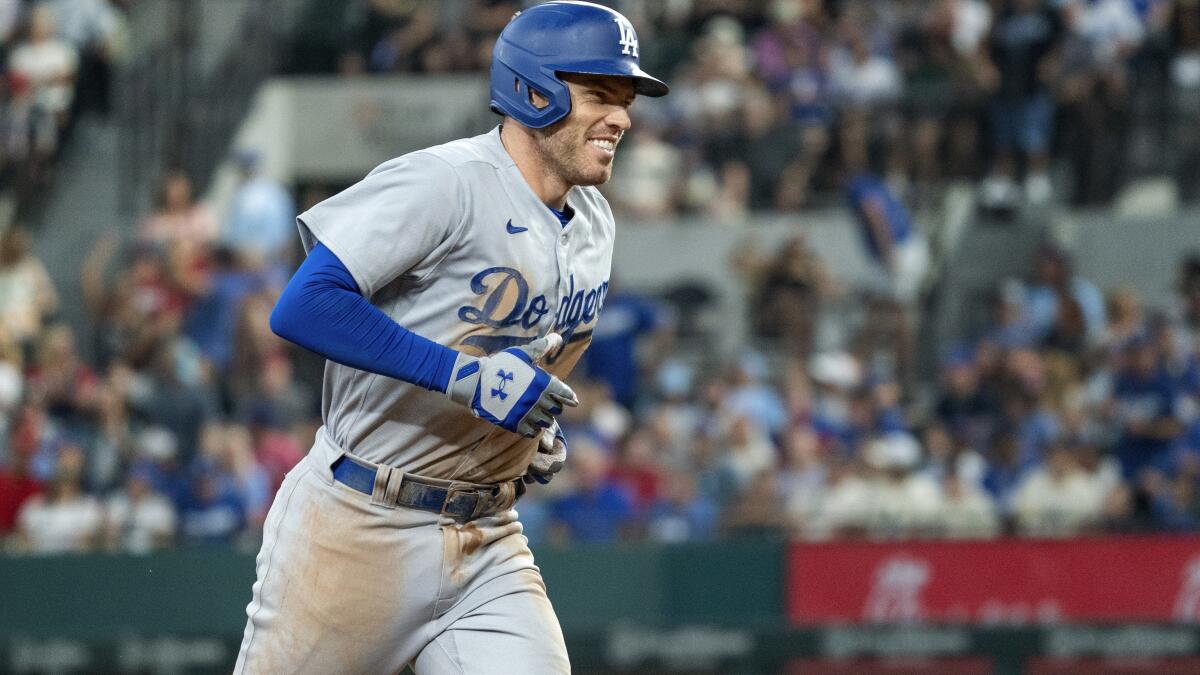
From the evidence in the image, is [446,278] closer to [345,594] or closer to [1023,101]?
[345,594]

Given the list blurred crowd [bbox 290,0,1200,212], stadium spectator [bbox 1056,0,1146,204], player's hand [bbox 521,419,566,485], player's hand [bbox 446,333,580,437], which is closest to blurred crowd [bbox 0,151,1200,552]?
blurred crowd [bbox 290,0,1200,212]

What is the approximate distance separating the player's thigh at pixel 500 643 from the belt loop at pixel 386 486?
30cm

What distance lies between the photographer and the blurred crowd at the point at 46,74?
14.1 m

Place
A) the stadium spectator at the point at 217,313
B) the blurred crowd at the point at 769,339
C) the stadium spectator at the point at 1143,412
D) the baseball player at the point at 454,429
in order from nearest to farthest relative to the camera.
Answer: the baseball player at the point at 454,429 < the blurred crowd at the point at 769,339 < the stadium spectator at the point at 1143,412 < the stadium spectator at the point at 217,313

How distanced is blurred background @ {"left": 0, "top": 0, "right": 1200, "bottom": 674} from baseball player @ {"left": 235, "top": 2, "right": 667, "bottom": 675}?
17.8ft

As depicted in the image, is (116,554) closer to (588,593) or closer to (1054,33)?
(588,593)

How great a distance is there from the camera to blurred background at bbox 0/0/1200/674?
9.62 m

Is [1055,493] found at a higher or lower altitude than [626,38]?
lower

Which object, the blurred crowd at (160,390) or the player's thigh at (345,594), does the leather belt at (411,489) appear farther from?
the blurred crowd at (160,390)

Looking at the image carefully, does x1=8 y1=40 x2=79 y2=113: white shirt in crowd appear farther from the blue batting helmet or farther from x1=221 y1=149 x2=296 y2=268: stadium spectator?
the blue batting helmet

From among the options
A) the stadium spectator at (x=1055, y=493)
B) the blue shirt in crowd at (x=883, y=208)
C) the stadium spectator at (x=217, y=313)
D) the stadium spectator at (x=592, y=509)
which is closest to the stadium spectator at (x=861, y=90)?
the blue shirt in crowd at (x=883, y=208)

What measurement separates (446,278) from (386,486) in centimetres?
47

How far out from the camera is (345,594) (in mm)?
4133

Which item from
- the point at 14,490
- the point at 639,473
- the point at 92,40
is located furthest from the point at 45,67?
the point at 639,473
